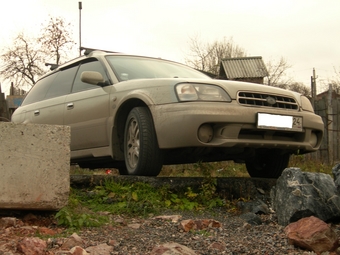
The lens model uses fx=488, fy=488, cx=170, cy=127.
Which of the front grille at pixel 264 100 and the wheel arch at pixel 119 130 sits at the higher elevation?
the front grille at pixel 264 100

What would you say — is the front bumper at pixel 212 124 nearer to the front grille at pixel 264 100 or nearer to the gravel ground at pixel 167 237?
the front grille at pixel 264 100

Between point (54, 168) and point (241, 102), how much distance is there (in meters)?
1.96

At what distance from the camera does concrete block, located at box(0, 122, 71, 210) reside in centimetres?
367

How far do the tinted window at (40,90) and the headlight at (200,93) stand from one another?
3.05 m

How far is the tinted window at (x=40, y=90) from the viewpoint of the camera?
23.6ft

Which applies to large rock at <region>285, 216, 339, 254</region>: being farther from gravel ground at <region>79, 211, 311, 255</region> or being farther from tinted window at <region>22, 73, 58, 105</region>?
tinted window at <region>22, 73, 58, 105</region>

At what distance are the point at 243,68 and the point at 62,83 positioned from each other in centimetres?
2351

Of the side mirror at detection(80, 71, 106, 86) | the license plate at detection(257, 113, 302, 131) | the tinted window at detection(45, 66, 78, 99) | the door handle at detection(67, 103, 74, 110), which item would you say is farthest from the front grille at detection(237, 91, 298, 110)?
the tinted window at detection(45, 66, 78, 99)

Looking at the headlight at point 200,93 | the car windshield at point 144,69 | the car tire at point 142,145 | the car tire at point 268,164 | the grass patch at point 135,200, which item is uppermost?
the car windshield at point 144,69

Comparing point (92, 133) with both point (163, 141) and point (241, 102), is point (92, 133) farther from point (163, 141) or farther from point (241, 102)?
point (241, 102)

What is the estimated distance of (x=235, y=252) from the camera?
3.03m

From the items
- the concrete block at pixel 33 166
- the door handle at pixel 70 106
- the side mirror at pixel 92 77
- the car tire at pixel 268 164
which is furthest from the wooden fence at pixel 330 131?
the concrete block at pixel 33 166

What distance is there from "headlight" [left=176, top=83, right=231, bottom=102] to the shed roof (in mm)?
23405

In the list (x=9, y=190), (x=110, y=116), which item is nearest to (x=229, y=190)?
(x=110, y=116)
